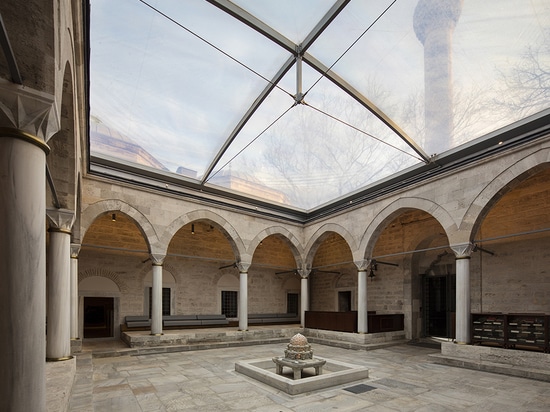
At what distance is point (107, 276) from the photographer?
42.7 feet

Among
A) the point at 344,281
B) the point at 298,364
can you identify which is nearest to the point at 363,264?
the point at 344,281

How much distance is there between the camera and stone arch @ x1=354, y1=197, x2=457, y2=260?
9.38 m

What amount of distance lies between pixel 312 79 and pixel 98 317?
429 inches

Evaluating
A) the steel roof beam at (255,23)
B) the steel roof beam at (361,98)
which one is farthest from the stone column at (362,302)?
the steel roof beam at (255,23)

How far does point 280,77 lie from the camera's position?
749 centimetres

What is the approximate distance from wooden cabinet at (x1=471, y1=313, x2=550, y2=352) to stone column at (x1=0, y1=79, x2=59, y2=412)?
889 cm

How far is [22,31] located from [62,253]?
189 inches

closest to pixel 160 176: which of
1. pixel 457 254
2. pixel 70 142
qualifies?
pixel 70 142

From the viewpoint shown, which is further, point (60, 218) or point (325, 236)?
point (325, 236)

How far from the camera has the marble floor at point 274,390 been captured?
18.4ft

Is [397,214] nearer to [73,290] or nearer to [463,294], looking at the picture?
[463,294]

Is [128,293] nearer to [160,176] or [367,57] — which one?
[160,176]

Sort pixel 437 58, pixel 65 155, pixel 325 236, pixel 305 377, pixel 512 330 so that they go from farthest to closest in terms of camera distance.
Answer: pixel 325 236 < pixel 512 330 < pixel 305 377 < pixel 437 58 < pixel 65 155

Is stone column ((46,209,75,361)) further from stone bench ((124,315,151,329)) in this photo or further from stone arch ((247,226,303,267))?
stone arch ((247,226,303,267))
